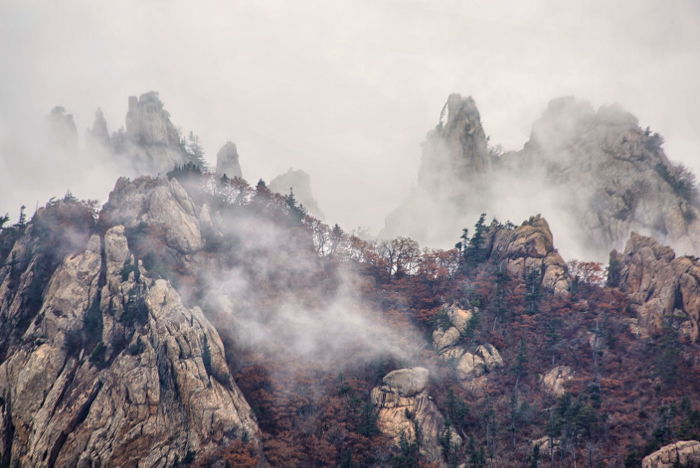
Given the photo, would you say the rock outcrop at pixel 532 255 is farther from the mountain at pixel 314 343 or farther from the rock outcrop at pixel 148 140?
the rock outcrop at pixel 148 140

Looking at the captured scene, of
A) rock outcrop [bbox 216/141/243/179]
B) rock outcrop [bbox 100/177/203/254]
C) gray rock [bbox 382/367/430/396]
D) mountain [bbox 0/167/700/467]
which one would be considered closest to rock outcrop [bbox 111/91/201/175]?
rock outcrop [bbox 216/141/243/179]

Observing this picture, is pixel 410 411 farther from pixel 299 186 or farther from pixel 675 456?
pixel 299 186

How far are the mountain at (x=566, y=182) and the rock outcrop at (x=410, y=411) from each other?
6010 cm

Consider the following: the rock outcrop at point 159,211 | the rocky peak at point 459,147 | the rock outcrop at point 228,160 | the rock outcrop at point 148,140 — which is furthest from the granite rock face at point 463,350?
the rock outcrop at point 228,160

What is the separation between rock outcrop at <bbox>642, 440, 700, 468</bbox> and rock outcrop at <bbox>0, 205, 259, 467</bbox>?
4082 cm

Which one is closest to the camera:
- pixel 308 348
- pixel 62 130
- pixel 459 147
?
pixel 308 348

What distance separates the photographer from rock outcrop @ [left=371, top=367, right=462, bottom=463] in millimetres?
56594

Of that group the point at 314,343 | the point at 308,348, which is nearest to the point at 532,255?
the point at 314,343

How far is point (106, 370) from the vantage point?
170 feet

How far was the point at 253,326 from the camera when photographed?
66.4 m

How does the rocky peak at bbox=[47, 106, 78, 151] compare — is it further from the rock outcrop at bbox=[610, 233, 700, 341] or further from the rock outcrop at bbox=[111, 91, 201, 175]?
the rock outcrop at bbox=[610, 233, 700, 341]

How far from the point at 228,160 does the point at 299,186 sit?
28.1m

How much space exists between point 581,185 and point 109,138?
378 feet

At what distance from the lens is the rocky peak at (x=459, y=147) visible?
415 feet
